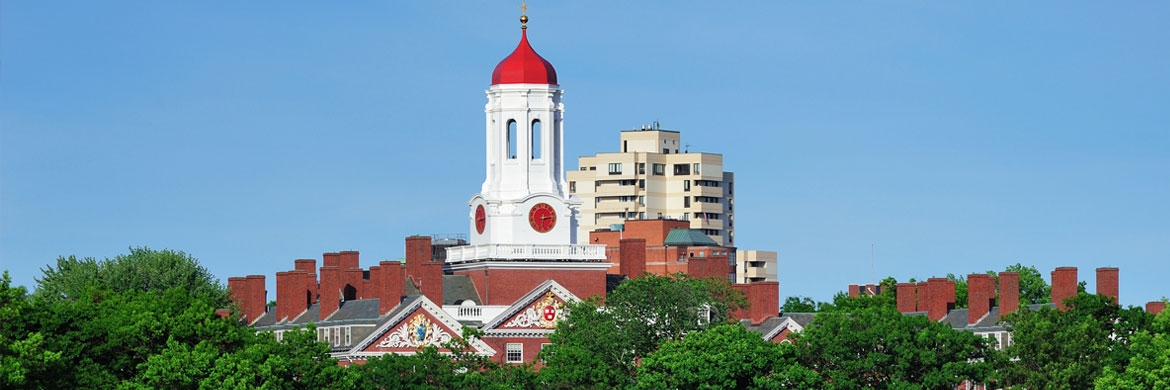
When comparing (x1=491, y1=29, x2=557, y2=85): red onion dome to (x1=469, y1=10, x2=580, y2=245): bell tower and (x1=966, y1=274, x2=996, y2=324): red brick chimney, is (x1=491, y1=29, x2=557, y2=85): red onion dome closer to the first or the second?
(x1=469, y1=10, x2=580, y2=245): bell tower

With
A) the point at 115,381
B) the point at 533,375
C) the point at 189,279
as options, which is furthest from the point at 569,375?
the point at 189,279

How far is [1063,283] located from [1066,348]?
551 inches

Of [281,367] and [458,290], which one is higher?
[458,290]

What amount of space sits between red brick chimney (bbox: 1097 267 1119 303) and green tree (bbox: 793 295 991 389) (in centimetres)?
1375

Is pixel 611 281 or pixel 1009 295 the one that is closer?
pixel 1009 295

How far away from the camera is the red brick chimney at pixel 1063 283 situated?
168 metres

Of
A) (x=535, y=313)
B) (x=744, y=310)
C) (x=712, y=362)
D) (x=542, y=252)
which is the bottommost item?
(x=712, y=362)

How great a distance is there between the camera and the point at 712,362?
502 ft

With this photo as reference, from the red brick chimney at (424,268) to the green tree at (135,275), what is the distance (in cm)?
1223

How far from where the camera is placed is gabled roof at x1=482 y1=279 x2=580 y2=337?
171m

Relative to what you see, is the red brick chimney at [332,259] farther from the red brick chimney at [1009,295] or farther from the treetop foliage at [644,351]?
the red brick chimney at [1009,295]

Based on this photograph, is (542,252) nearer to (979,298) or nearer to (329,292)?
(329,292)

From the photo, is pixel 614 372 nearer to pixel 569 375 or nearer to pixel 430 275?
pixel 569 375

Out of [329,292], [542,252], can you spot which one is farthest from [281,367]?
[542,252]
